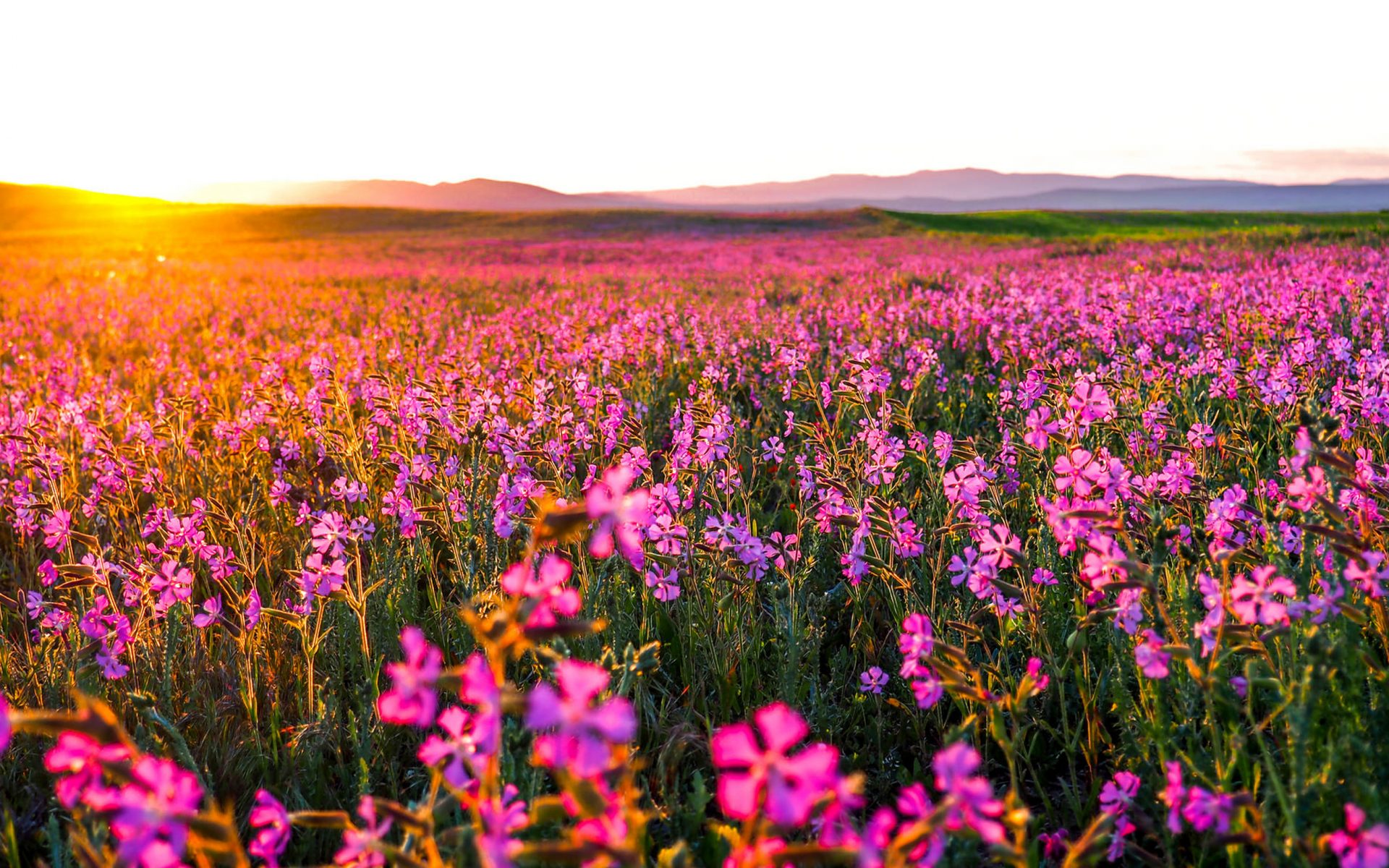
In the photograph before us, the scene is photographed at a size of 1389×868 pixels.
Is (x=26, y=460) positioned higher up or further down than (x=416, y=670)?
further down

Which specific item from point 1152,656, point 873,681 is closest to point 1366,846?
point 1152,656

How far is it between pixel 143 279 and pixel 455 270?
674 cm

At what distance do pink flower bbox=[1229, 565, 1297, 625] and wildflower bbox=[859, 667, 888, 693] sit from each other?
3.71 ft

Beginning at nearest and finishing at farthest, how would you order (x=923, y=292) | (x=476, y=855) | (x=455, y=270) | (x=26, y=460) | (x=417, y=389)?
1. (x=476, y=855)
2. (x=26, y=460)
3. (x=417, y=389)
4. (x=923, y=292)
5. (x=455, y=270)

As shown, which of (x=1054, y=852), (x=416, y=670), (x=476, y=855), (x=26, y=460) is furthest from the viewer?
(x=26, y=460)

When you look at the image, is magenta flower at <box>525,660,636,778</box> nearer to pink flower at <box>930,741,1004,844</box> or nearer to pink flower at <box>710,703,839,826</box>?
pink flower at <box>710,703,839,826</box>

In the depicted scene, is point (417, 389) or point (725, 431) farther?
point (417, 389)

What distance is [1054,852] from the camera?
2182 mm

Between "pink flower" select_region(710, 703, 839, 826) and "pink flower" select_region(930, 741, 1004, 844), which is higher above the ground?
"pink flower" select_region(710, 703, 839, 826)

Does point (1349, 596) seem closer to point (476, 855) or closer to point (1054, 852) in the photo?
point (1054, 852)

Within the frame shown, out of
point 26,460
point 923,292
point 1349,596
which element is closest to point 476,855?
point 1349,596

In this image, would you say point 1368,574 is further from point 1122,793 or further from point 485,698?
point 485,698

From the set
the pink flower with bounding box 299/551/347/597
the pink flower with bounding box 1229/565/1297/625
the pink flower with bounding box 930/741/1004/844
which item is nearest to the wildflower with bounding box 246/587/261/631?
the pink flower with bounding box 299/551/347/597

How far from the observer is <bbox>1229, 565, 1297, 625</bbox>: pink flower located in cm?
169
